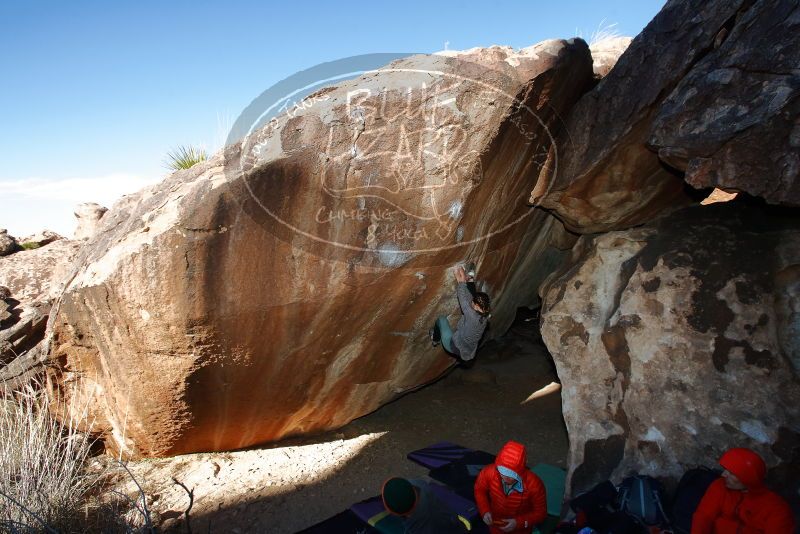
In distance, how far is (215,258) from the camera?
3.25 meters

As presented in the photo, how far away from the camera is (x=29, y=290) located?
4.45 meters

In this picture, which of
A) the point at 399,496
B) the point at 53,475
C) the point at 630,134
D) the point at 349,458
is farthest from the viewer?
the point at 349,458

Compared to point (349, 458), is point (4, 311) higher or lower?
higher

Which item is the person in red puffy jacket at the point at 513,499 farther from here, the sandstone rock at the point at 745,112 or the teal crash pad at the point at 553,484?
the sandstone rock at the point at 745,112

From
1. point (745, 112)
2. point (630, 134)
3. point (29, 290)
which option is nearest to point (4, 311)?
point (29, 290)

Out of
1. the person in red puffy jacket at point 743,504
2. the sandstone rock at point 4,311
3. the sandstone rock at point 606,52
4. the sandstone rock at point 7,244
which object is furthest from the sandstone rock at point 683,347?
the sandstone rock at point 7,244

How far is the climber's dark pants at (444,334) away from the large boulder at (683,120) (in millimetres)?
1247

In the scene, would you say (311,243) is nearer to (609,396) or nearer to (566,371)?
(566,371)

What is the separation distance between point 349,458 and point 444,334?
1.32 meters

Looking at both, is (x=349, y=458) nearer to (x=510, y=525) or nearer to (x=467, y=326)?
(x=467, y=326)

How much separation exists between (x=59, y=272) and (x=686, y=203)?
204 inches

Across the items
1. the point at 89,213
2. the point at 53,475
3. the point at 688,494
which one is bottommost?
the point at 688,494

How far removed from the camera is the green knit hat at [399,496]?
269 cm

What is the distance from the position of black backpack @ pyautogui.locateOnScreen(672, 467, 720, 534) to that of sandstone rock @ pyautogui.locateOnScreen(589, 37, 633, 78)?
3017 mm
